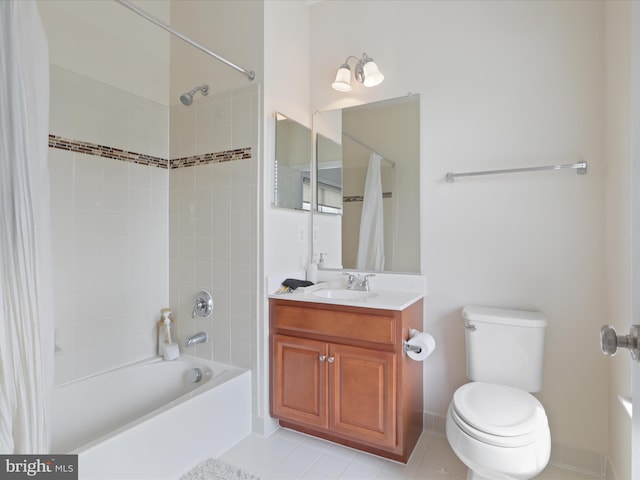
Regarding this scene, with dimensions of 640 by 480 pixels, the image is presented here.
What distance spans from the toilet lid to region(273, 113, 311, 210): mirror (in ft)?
4.86

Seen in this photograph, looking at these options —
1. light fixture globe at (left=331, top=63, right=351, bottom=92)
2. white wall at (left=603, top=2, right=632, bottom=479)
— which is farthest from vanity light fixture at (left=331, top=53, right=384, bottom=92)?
white wall at (left=603, top=2, right=632, bottom=479)

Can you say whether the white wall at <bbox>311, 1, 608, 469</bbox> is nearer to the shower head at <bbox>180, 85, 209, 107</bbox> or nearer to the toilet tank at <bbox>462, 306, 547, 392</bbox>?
the toilet tank at <bbox>462, 306, 547, 392</bbox>

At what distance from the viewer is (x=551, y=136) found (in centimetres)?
184

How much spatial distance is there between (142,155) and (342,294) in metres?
1.63

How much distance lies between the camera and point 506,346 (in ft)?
5.79

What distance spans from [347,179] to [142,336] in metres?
1.78

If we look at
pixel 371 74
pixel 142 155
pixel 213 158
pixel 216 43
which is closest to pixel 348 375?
pixel 213 158

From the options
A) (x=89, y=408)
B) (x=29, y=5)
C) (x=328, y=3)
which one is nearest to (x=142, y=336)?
(x=89, y=408)

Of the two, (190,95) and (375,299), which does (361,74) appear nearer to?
(190,95)

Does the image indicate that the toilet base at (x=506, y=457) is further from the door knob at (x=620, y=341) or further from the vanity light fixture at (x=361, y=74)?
the vanity light fixture at (x=361, y=74)

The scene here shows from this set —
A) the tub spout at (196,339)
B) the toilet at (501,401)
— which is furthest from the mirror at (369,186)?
the tub spout at (196,339)

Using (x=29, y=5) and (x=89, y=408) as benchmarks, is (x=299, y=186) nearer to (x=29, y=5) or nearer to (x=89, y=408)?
(x=29, y=5)

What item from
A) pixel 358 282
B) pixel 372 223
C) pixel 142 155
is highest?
pixel 142 155

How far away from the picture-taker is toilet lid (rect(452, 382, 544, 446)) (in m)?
1.37
